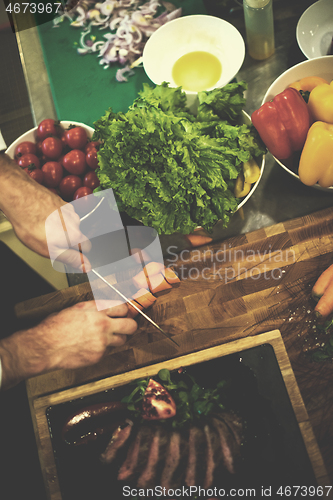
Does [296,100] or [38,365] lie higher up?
[296,100]

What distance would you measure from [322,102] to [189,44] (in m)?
0.66

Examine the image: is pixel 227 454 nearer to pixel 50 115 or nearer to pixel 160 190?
pixel 160 190

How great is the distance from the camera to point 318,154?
117 centimetres

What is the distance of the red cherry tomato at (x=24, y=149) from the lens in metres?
1.42

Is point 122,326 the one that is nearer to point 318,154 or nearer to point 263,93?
point 318,154

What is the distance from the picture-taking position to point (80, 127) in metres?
1.43

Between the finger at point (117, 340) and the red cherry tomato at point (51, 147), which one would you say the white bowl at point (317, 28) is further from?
the finger at point (117, 340)

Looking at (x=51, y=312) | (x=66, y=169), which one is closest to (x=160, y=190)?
(x=66, y=169)

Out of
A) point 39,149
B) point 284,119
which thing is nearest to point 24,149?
point 39,149

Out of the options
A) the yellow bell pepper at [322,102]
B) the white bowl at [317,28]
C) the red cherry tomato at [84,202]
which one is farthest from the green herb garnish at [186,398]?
the white bowl at [317,28]

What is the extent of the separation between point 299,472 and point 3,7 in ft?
7.73

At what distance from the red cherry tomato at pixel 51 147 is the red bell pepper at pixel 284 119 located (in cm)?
71

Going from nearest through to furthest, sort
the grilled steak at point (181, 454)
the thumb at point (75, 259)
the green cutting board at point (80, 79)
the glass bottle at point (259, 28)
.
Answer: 1. the grilled steak at point (181, 454)
2. the thumb at point (75, 259)
3. the glass bottle at point (259, 28)
4. the green cutting board at point (80, 79)

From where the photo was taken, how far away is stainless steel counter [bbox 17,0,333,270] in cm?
141
